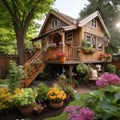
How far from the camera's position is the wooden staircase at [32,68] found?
9938mm

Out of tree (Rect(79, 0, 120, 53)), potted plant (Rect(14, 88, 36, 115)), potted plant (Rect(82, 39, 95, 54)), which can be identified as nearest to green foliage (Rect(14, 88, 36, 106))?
potted plant (Rect(14, 88, 36, 115))

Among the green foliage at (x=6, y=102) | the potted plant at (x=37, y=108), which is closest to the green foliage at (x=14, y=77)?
the green foliage at (x=6, y=102)

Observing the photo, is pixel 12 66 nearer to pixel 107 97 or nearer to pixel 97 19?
pixel 107 97

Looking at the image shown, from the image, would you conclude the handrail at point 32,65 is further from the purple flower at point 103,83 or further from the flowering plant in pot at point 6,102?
the purple flower at point 103,83

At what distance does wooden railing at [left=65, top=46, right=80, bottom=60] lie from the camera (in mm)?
11219

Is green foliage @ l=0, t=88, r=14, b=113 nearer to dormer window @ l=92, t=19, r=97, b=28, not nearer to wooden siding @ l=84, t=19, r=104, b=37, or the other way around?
wooden siding @ l=84, t=19, r=104, b=37

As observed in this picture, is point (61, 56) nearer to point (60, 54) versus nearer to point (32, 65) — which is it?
point (60, 54)

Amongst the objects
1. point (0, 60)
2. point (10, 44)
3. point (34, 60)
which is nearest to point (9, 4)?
point (34, 60)

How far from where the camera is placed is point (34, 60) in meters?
11.1

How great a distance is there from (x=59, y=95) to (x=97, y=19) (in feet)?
34.9

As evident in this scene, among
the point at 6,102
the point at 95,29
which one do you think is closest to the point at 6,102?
the point at 6,102

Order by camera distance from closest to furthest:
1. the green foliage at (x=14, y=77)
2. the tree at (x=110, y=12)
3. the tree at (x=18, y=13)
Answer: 1. the green foliage at (x=14, y=77)
2. the tree at (x=18, y=13)
3. the tree at (x=110, y=12)

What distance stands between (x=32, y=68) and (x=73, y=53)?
3.11 m

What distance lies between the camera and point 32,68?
34.9ft
